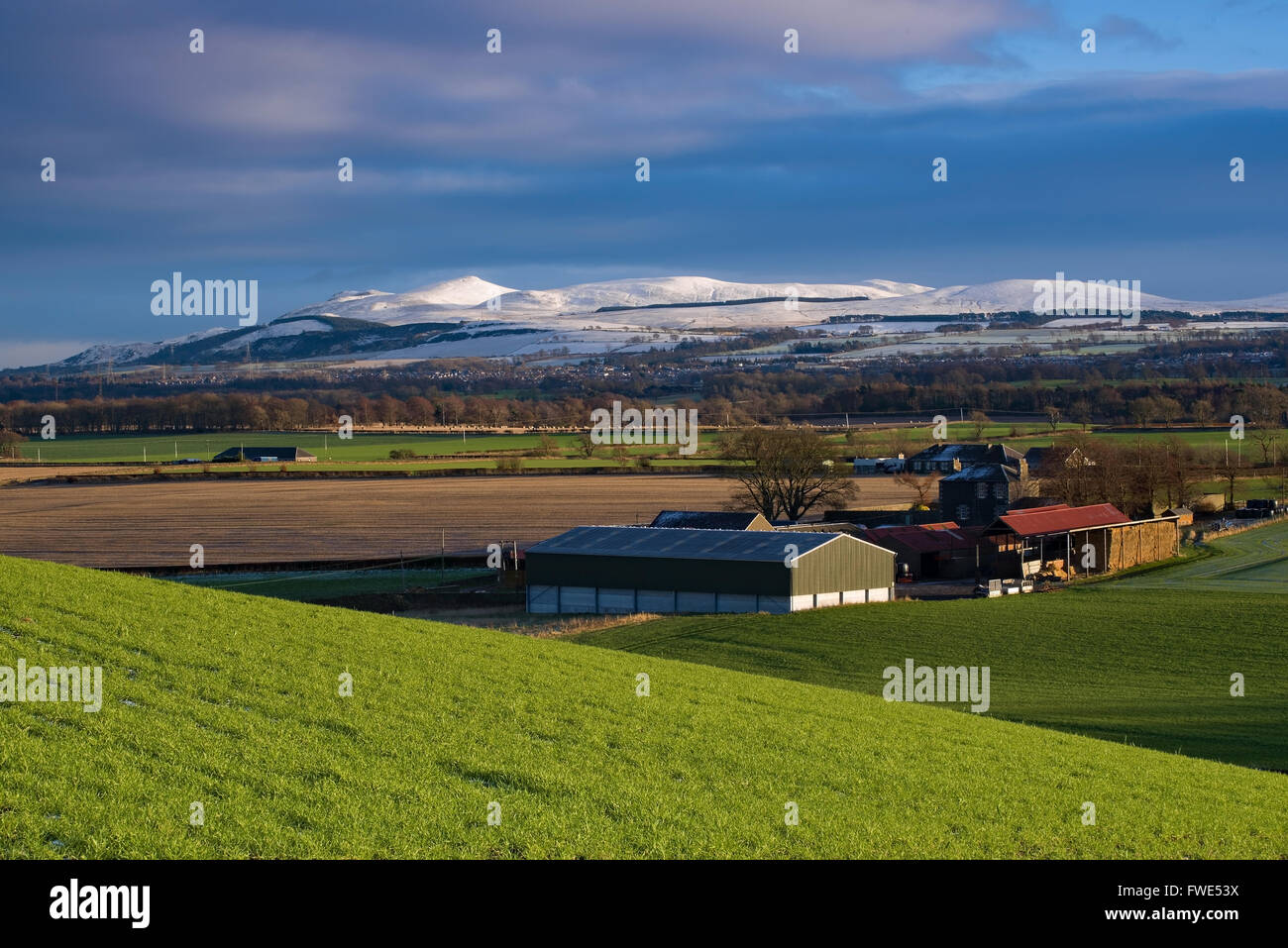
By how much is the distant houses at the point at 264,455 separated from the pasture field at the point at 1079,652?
95.3 m

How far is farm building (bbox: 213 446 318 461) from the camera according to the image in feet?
429

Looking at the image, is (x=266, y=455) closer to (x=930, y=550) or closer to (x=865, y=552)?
(x=930, y=550)

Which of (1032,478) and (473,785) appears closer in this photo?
(473,785)

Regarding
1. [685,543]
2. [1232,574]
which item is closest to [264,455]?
[685,543]

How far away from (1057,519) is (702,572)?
2292 cm

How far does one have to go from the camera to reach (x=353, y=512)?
8606 cm

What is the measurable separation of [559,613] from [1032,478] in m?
43.3

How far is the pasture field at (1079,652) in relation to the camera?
25969 mm

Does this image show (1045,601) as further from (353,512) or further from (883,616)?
(353,512)

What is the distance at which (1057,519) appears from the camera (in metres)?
62.2

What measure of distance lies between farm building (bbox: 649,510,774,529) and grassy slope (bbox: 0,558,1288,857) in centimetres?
3750
